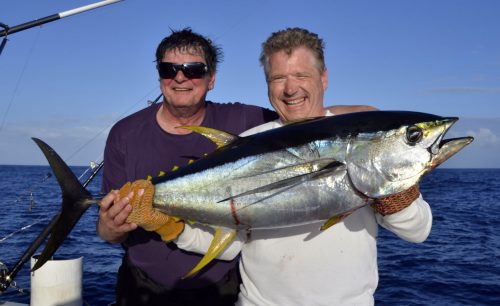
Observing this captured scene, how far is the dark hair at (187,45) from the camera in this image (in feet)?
11.9

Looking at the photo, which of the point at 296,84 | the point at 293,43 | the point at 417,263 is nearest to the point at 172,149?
the point at 296,84

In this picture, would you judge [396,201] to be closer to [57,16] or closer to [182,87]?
[182,87]

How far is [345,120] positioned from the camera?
8.69 feet

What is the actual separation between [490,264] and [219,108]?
1004cm

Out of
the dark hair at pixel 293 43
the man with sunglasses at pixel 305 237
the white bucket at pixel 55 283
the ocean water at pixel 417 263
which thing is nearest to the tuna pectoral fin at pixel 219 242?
the man with sunglasses at pixel 305 237

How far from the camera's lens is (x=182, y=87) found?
3.51 m

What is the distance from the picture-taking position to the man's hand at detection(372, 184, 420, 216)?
97.7 inches

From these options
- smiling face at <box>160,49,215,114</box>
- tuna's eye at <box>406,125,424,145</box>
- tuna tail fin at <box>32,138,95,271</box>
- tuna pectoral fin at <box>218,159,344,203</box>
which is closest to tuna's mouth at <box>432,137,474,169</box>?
tuna's eye at <box>406,125,424,145</box>

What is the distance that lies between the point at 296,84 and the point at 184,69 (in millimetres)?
1024

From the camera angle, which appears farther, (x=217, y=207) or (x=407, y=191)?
(x=217, y=207)

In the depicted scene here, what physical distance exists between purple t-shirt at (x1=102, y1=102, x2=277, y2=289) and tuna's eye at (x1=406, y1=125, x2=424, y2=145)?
1.62m

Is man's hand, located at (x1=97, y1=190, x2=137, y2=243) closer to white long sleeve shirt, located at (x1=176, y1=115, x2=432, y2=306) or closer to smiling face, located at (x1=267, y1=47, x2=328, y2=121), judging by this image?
white long sleeve shirt, located at (x1=176, y1=115, x2=432, y2=306)

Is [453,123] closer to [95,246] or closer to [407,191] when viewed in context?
[407,191]

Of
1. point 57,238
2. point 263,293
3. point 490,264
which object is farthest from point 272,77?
point 490,264
